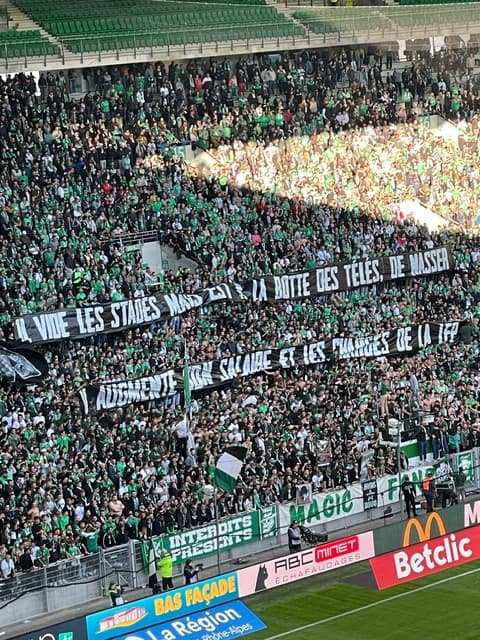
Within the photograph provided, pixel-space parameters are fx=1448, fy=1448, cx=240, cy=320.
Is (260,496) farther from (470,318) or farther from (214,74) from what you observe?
(214,74)

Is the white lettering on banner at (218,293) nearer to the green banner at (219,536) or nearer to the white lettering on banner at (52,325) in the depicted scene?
the white lettering on banner at (52,325)

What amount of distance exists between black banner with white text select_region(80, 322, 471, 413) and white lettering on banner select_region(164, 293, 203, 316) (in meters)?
1.57

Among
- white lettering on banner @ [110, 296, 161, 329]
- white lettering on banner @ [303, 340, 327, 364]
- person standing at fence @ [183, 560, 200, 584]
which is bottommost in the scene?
person standing at fence @ [183, 560, 200, 584]

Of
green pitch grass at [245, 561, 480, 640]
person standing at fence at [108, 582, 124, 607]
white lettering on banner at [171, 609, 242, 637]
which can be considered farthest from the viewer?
person standing at fence at [108, 582, 124, 607]

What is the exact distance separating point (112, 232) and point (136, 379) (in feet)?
16.4

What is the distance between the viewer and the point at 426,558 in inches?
1113

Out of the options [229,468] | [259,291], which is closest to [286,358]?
[259,291]

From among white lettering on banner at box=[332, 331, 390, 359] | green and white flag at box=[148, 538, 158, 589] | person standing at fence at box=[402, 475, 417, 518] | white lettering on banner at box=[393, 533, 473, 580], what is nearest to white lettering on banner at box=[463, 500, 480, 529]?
white lettering on banner at box=[393, 533, 473, 580]

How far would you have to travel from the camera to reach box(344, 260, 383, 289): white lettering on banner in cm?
3856

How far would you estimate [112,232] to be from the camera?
118ft

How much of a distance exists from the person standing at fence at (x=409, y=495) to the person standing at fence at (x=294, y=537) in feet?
9.91

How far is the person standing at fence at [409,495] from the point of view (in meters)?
Result: 31.5

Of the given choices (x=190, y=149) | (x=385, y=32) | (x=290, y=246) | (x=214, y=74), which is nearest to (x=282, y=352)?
(x=290, y=246)

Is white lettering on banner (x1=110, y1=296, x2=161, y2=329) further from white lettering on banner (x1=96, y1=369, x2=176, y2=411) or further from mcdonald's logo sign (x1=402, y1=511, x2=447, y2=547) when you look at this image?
mcdonald's logo sign (x1=402, y1=511, x2=447, y2=547)
